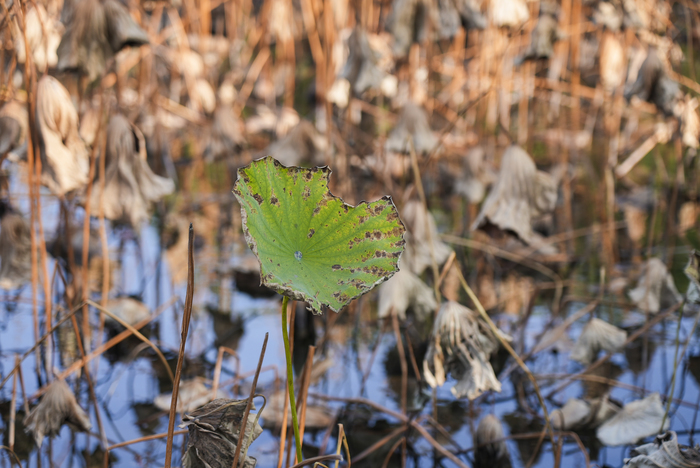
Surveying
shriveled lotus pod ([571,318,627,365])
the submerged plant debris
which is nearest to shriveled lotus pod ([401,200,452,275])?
the submerged plant debris

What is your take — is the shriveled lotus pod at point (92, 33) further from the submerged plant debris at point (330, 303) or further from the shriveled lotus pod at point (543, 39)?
the shriveled lotus pod at point (543, 39)

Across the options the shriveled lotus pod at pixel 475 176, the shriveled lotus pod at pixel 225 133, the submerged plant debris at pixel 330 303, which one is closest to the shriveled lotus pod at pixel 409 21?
the submerged plant debris at pixel 330 303

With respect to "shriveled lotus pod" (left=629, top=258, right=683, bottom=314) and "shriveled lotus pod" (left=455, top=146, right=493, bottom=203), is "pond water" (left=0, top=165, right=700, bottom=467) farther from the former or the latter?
"shriveled lotus pod" (left=455, top=146, right=493, bottom=203)

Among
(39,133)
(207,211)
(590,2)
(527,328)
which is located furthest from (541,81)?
(39,133)

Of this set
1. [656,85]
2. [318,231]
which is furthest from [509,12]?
[318,231]

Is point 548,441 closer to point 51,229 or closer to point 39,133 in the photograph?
point 39,133
